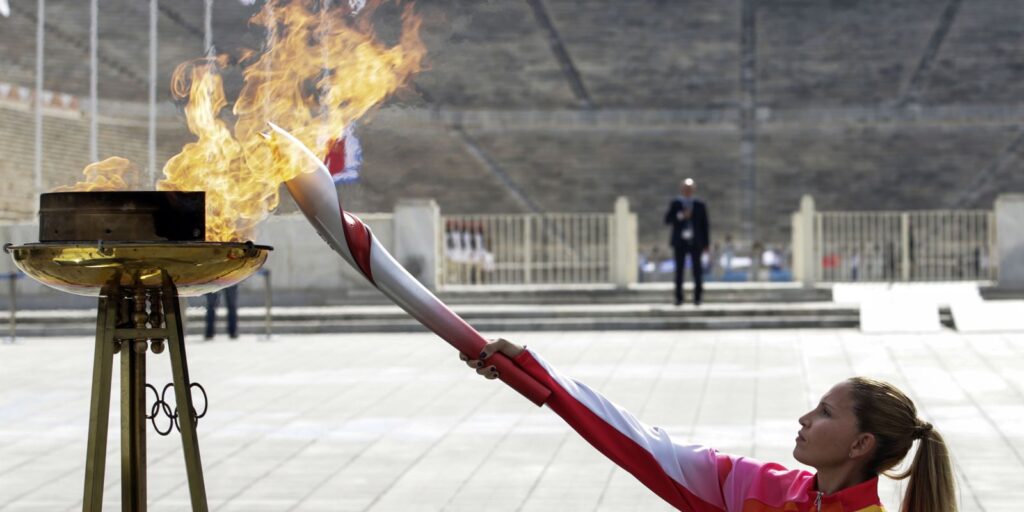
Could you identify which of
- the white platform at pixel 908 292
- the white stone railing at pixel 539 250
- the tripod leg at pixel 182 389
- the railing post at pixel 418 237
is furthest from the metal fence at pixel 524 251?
the tripod leg at pixel 182 389

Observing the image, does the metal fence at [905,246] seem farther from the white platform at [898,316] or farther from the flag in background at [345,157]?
the flag in background at [345,157]

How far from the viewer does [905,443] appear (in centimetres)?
361

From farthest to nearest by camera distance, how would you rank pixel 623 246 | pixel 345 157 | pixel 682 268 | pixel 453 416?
pixel 623 246
pixel 682 268
pixel 453 416
pixel 345 157

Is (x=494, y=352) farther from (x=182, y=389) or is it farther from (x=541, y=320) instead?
(x=541, y=320)

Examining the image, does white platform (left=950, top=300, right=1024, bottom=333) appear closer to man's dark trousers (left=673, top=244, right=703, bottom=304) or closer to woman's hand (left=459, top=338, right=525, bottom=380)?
man's dark trousers (left=673, top=244, right=703, bottom=304)

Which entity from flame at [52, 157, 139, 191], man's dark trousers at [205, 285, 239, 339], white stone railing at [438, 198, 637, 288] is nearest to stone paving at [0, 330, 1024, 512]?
man's dark trousers at [205, 285, 239, 339]

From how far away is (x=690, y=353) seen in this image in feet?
50.9

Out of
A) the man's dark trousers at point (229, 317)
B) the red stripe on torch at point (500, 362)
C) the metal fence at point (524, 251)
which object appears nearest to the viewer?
the red stripe on torch at point (500, 362)

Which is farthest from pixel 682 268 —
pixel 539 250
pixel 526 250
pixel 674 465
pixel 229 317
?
pixel 674 465

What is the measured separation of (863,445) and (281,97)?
84.8 inches

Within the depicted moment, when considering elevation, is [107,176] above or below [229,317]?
above

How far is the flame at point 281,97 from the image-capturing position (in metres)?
4.70

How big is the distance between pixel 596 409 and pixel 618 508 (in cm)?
347

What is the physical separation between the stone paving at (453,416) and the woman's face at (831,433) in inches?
139
